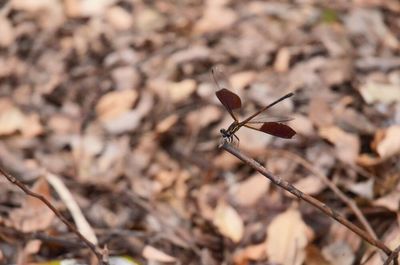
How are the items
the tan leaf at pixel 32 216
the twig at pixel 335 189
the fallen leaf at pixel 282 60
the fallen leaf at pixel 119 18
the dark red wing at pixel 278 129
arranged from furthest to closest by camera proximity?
the fallen leaf at pixel 119 18 → the fallen leaf at pixel 282 60 → the tan leaf at pixel 32 216 → the twig at pixel 335 189 → the dark red wing at pixel 278 129

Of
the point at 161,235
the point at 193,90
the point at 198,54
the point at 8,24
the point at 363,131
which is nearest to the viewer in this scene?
the point at 161,235

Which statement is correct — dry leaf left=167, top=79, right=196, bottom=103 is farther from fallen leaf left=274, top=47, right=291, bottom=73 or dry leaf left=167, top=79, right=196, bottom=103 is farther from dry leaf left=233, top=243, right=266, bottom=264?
dry leaf left=233, top=243, right=266, bottom=264

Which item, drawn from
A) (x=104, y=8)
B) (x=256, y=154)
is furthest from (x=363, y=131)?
(x=104, y=8)

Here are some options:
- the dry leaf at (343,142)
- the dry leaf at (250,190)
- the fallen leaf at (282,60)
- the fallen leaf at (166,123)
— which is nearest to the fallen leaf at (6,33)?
the fallen leaf at (166,123)

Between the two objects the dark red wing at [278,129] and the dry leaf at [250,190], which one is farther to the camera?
the dry leaf at [250,190]

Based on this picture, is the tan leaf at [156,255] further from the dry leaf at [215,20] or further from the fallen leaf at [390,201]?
the dry leaf at [215,20]

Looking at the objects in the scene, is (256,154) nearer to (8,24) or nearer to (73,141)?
(73,141)

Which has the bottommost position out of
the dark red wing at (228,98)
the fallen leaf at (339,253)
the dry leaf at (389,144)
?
the fallen leaf at (339,253)
